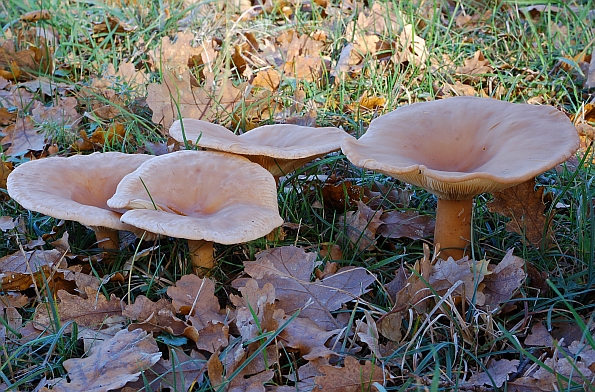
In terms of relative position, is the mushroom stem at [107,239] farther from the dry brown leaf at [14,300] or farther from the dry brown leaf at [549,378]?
the dry brown leaf at [549,378]

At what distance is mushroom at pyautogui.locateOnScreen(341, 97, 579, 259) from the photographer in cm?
237

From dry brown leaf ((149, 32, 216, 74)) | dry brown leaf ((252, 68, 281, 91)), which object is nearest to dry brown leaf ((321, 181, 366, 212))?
dry brown leaf ((252, 68, 281, 91))

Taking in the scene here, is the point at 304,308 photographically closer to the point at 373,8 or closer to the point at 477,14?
the point at 373,8

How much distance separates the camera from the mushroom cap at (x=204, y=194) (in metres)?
2.50

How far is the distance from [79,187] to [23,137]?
1642 mm

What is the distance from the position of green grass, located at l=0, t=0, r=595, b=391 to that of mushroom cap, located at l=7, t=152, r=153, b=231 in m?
0.32

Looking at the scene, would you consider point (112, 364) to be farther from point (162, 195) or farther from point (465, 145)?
point (465, 145)

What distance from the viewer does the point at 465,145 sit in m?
2.81

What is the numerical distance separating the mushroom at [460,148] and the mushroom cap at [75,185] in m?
1.25

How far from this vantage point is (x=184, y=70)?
4.97 metres

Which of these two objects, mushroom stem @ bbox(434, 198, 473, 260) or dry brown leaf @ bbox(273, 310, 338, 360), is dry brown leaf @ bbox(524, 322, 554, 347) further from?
dry brown leaf @ bbox(273, 310, 338, 360)

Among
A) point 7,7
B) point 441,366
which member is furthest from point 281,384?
point 7,7

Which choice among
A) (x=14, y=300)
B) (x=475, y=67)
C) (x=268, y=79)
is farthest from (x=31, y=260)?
(x=475, y=67)

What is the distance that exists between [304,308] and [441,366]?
64 cm
